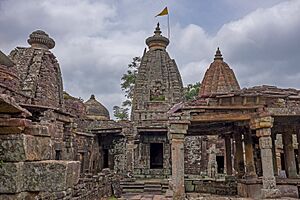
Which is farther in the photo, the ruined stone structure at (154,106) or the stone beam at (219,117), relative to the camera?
the ruined stone structure at (154,106)

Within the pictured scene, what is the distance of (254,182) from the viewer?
11.7 m

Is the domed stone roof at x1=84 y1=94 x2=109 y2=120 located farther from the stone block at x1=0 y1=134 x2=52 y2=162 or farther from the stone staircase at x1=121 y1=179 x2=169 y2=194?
the stone block at x1=0 y1=134 x2=52 y2=162

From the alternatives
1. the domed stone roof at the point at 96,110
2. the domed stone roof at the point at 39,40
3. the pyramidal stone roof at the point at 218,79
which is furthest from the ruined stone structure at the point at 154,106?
the domed stone roof at the point at 39,40

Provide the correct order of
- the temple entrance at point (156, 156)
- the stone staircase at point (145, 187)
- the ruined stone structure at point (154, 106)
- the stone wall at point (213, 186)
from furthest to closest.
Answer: the temple entrance at point (156, 156) → the ruined stone structure at point (154, 106) → the stone staircase at point (145, 187) → the stone wall at point (213, 186)

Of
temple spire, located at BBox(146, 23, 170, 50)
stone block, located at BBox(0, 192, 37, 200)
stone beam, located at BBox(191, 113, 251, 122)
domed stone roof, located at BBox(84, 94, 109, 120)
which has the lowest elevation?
stone block, located at BBox(0, 192, 37, 200)

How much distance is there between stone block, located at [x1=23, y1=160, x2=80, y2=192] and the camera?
9.70 ft

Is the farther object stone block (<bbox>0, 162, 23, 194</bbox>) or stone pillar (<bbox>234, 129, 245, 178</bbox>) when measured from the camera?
stone pillar (<bbox>234, 129, 245, 178</bbox>)

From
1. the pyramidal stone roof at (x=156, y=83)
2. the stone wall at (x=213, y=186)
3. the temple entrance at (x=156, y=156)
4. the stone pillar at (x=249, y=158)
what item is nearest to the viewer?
the stone pillar at (x=249, y=158)

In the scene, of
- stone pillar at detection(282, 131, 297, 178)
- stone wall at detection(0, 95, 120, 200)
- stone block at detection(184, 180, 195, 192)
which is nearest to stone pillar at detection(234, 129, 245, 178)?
stone pillar at detection(282, 131, 297, 178)

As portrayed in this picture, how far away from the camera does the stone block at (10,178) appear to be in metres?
2.86

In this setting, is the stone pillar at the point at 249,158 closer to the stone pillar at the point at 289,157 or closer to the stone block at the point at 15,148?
the stone pillar at the point at 289,157

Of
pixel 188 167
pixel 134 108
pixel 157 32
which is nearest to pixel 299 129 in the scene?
pixel 188 167

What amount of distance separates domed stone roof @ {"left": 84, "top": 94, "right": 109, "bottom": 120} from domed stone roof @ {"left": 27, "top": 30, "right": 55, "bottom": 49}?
866 centimetres

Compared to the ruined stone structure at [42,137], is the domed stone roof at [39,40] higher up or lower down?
higher up
